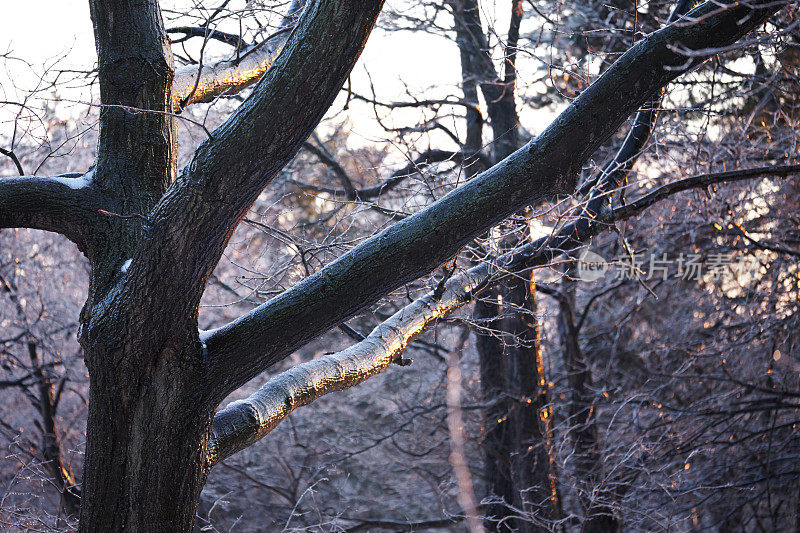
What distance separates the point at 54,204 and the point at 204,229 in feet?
2.35

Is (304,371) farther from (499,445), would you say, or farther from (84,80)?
(499,445)

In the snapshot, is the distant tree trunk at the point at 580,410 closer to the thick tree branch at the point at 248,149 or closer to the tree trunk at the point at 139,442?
the tree trunk at the point at 139,442

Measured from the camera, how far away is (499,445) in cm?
834

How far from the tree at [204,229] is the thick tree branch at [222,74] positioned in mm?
387

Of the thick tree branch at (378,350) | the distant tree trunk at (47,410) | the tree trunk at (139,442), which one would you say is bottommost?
the tree trunk at (139,442)

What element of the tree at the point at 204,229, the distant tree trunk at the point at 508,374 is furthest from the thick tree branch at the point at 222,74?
the distant tree trunk at the point at 508,374

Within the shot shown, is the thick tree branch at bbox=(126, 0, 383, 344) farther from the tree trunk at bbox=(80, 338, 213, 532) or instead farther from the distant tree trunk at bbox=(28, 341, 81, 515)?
the distant tree trunk at bbox=(28, 341, 81, 515)

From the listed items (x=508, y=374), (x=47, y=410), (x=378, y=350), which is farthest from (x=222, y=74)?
(x=47, y=410)

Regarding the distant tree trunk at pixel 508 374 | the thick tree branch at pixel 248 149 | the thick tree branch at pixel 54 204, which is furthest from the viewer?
the distant tree trunk at pixel 508 374

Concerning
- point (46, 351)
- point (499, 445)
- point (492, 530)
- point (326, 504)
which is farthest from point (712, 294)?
point (46, 351)

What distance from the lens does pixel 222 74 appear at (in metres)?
3.88

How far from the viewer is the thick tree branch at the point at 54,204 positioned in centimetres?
268

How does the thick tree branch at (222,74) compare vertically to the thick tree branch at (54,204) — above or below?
above

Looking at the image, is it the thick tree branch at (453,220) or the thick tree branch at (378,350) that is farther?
the thick tree branch at (378,350)
